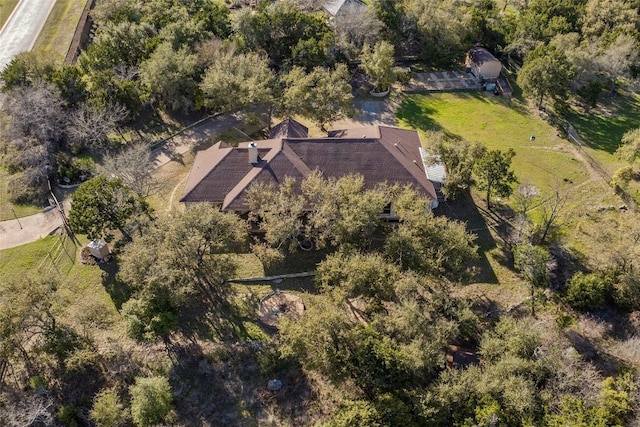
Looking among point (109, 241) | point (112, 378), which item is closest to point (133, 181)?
point (109, 241)

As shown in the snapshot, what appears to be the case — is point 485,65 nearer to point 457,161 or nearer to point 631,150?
point 631,150

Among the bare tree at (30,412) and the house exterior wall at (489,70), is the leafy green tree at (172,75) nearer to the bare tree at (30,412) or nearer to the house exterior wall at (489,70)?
the bare tree at (30,412)

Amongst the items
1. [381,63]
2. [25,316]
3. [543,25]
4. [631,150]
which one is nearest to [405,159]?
[381,63]

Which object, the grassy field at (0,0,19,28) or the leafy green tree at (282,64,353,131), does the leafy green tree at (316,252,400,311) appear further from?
the grassy field at (0,0,19,28)

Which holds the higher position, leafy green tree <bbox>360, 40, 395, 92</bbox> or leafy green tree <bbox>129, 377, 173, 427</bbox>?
leafy green tree <bbox>360, 40, 395, 92</bbox>

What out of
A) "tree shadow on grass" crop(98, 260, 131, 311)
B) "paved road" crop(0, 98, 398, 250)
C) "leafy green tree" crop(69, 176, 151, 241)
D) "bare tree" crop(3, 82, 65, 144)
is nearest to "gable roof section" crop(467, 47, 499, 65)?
"paved road" crop(0, 98, 398, 250)

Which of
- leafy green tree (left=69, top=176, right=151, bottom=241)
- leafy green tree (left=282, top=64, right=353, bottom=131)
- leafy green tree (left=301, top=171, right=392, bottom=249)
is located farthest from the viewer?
leafy green tree (left=282, top=64, right=353, bottom=131)

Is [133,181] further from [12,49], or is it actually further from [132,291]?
[12,49]

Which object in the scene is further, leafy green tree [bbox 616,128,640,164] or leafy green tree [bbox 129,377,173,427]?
leafy green tree [bbox 616,128,640,164]
